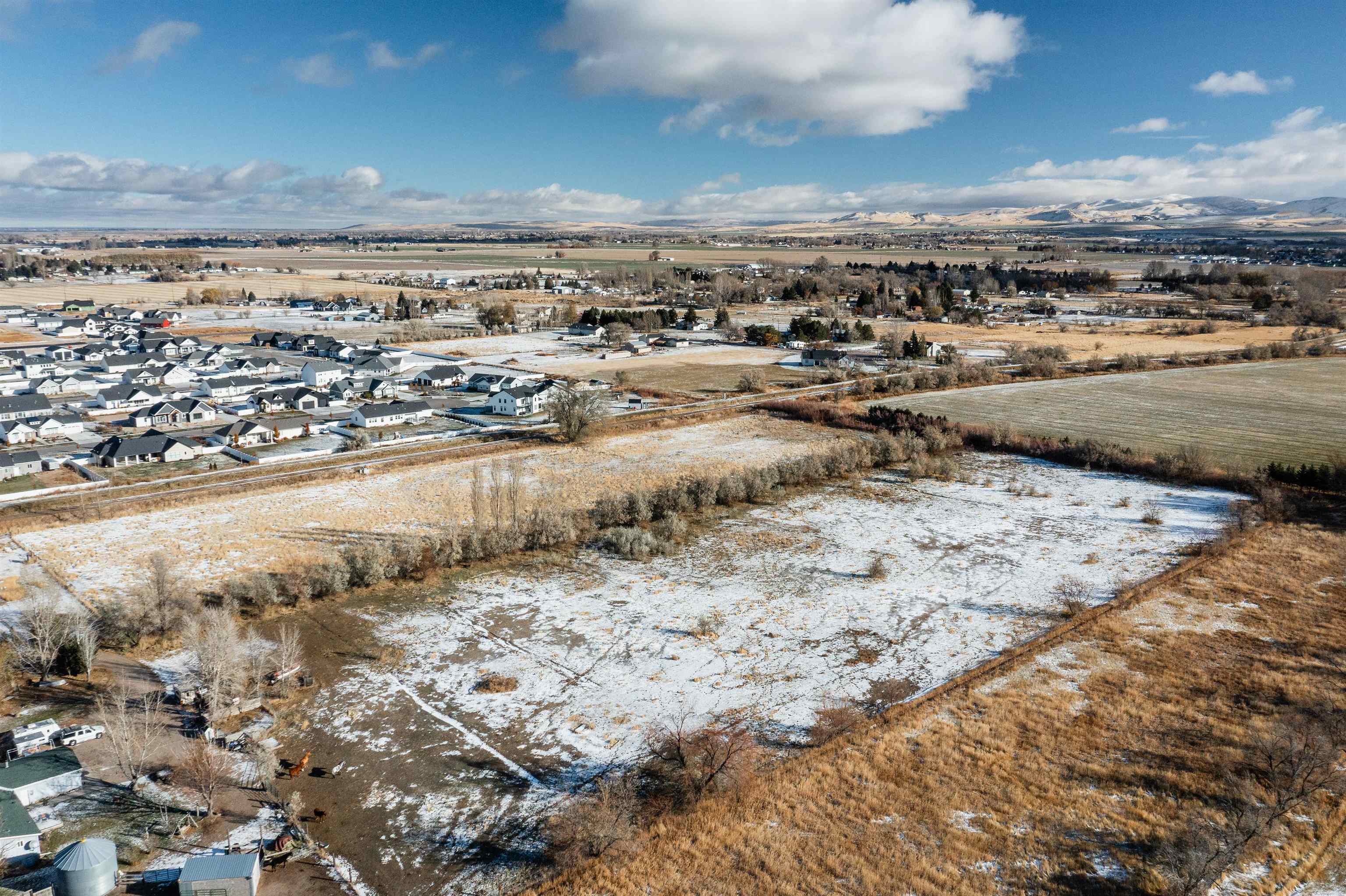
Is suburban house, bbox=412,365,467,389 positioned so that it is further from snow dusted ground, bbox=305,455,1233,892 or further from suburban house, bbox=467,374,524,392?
snow dusted ground, bbox=305,455,1233,892

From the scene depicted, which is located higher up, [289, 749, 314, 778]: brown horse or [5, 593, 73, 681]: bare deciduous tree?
[5, 593, 73, 681]: bare deciduous tree

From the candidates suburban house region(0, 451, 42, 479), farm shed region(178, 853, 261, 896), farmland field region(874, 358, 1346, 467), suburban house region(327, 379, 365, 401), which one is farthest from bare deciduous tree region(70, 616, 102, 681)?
farmland field region(874, 358, 1346, 467)

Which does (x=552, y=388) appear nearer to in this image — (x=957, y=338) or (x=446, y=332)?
(x=446, y=332)

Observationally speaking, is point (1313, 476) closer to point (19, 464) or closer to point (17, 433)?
point (19, 464)

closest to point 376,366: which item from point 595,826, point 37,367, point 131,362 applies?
point 131,362

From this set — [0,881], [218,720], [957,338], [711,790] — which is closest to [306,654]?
[218,720]

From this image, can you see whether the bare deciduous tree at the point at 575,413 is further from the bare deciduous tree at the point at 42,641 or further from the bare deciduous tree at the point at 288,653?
the bare deciduous tree at the point at 42,641

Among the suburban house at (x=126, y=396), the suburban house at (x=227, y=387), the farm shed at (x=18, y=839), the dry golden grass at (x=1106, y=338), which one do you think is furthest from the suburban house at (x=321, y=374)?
the dry golden grass at (x=1106, y=338)

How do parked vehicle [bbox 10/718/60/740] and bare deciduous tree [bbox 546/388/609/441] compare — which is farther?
bare deciduous tree [bbox 546/388/609/441]
